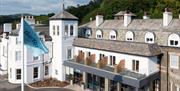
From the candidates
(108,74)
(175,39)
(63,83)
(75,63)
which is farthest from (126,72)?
(63,83)

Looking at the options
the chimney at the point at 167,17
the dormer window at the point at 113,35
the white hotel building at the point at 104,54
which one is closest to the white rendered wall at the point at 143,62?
the white hotel building at the point at 104,54

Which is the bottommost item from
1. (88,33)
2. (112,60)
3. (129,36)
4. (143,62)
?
(112,60)

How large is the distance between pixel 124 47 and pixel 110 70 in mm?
3455

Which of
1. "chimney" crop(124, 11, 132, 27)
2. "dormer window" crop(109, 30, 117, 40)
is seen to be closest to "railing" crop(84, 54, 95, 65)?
"dormer window" crop(109, 30, 117, 40)

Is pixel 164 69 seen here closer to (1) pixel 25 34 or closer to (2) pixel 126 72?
(2) pixel 126 72

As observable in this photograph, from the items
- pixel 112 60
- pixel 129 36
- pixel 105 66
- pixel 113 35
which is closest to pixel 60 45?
pixel 113 35

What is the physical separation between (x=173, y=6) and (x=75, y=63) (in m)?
46.3

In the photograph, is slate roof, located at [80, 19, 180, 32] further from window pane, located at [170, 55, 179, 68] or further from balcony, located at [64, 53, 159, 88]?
balcony, located at [64, 53, 159, 88]

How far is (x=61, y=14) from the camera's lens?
135 feet

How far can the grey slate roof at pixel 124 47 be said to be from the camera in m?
30.1

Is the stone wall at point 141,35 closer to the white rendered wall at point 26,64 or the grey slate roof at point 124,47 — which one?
the grey slate roof at point 124,47

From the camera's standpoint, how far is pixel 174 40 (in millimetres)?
30734

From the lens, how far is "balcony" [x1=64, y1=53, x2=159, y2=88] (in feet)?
95.8

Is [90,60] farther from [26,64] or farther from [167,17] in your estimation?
[167,17]
